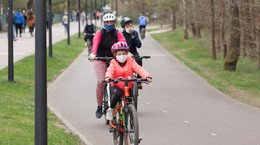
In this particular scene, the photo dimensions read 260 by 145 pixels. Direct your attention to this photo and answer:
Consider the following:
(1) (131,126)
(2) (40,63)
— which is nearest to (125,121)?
(1) (131,126)

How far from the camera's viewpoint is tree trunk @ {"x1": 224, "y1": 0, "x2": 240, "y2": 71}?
20.1m

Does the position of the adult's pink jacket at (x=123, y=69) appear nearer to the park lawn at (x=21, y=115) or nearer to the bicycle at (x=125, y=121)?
the bicycle at (x=125, y=121)

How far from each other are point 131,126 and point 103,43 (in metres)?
2.68

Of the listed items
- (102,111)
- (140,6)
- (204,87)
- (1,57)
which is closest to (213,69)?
(204,87)

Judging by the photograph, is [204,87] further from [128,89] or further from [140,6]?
[140,6]

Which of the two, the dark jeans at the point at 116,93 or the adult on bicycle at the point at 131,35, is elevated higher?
the adult on bicycle at the point at 131,35

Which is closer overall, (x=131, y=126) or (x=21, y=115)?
(x=131, y=126)

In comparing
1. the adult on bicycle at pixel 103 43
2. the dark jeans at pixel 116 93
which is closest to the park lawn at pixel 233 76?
the adult on bicycle at pixel 103 43

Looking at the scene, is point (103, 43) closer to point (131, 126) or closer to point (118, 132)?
point (118, 132)

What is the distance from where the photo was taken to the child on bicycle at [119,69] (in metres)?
7.32

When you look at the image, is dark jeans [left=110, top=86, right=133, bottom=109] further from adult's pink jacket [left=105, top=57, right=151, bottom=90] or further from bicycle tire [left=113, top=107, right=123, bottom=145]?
bicycle tire [left=113, top=107, right=123, bottom=145]

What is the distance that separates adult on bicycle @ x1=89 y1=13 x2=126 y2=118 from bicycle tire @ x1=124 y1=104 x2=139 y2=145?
2120 millimetres

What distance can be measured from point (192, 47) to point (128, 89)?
28.7 metres

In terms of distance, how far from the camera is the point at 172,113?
1059cm
